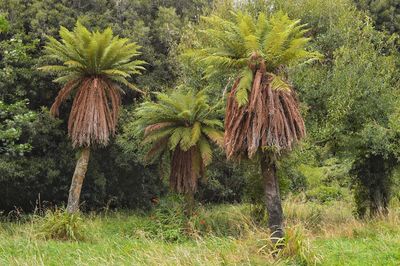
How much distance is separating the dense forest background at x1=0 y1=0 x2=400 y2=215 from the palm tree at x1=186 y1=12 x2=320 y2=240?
8.21 feet

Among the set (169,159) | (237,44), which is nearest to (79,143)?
(169,159)

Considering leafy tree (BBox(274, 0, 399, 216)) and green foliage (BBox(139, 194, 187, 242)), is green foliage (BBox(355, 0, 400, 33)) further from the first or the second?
green foliage (BBox(139, 194, 187, 242))

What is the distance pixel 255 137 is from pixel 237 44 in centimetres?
219

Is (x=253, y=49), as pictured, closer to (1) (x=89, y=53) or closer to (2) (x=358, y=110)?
(2) (x=358, y=110)

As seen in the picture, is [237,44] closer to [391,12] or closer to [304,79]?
[304,79]

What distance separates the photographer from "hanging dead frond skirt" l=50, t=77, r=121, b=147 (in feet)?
→ 49.9

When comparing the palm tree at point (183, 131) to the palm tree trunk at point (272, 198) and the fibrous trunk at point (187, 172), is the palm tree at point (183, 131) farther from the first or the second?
the palm tree trunk at point (272, 198)

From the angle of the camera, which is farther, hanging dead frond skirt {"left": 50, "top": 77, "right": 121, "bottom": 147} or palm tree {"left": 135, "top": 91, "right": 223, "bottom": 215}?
hanging dead frond skirt {"left": 50, "top": 77, "right": 121, "bottom": 147}

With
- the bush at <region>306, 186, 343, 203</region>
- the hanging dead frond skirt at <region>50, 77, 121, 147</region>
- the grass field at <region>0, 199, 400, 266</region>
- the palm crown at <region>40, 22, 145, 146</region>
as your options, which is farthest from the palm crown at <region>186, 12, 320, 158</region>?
the bush at <region>306, 186, 343, 203</region>

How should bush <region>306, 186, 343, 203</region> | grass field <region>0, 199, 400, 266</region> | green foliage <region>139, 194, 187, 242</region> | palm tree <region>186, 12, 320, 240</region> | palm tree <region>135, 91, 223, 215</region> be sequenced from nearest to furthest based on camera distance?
1. grass field <region>0, 199, 400, 266</region>
2. palm tree <region>186, 12, 320, 240</region>
3. green foliage <region>139, 194, 187, 242</region>
4. palm tree <region>135, 91, 223, 215</region>
5. bush <region>306, 186, 343, 203</region>

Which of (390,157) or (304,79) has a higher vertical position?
(304,79)

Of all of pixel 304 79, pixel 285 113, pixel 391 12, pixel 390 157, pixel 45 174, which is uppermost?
pixel 391 12

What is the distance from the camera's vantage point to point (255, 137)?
9977 millimetres

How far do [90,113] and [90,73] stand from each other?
1.58m
